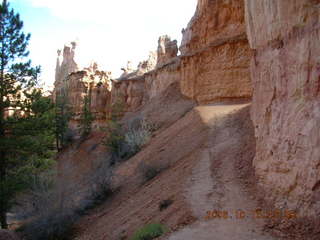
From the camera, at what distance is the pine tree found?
1422 cm

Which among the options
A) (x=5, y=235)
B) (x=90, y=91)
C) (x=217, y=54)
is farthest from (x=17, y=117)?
(x=90, y=91)

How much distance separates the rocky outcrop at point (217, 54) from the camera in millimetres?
16938

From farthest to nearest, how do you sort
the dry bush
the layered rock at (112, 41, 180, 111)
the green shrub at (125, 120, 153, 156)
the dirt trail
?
the layered rock at (112, 41, 180, 111), the green shrub at (125, 120, 153, 156), the dry bush, the dirt trail

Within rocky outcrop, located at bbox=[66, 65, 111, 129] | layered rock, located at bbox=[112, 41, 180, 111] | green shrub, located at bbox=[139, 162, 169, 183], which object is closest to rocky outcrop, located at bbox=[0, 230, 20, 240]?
green shrub, located at bbox=[139, 162, 169, 183]

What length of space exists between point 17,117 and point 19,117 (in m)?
0.15

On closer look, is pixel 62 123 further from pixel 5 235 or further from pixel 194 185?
pixel 5 235

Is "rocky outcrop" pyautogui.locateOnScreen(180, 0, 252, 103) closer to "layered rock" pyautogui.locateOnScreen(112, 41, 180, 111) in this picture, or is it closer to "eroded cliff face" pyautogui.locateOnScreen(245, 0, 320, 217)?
"eroded cliff face" pyautogui.locateOnScreen(245, 0, 320, 217)

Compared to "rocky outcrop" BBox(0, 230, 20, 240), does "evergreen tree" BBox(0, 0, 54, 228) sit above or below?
above

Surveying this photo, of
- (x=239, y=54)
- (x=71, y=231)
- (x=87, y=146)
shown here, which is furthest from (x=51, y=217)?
(x=87, y=146)

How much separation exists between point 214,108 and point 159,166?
202 inches

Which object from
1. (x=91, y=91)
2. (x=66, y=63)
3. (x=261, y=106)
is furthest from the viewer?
(x=66, y=63)

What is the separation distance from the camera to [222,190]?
344 inches

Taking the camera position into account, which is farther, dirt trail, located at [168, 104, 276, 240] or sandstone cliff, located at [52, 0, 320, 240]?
dirt trail, located at [168, 104, 276, 240]
